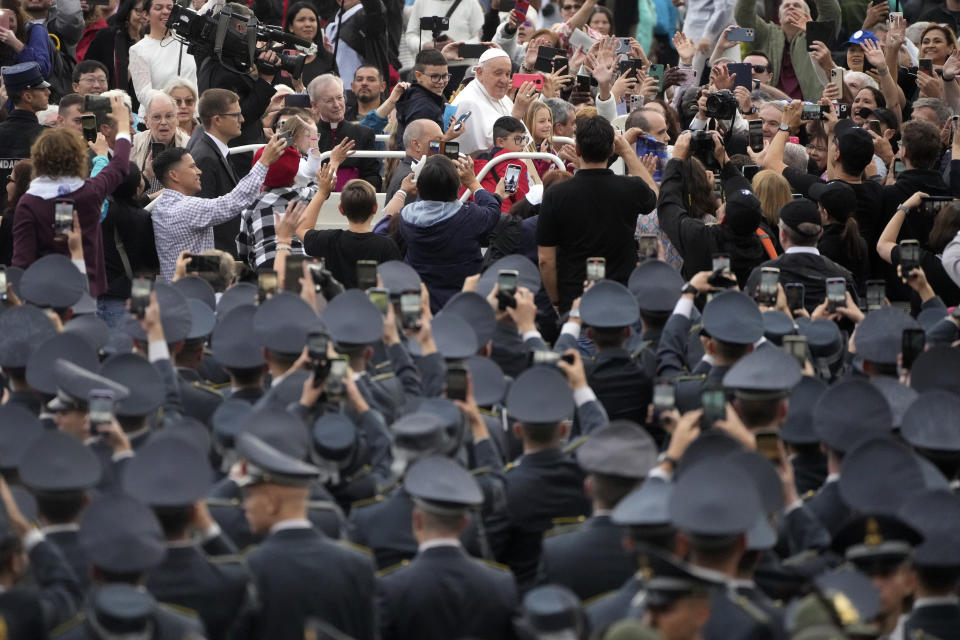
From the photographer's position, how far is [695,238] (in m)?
9.09

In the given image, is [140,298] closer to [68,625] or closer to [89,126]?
[68,625]

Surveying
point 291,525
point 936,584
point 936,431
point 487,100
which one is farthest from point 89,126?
point 936,584

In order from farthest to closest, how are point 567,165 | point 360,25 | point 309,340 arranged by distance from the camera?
point 360,25, point 567,165, point 309,340

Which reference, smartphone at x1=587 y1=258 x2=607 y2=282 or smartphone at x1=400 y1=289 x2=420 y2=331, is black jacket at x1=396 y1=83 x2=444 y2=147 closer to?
smartphone at x1=587 y1=258 x2=607 y2=282

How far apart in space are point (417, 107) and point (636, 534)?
7.16m

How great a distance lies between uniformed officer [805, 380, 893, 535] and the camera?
18.9 ft

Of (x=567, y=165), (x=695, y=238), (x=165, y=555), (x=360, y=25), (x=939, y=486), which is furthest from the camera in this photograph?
(x=360, y=25)

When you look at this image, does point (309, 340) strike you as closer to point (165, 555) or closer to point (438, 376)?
point (438, 376)

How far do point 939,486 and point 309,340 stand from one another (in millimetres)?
2345

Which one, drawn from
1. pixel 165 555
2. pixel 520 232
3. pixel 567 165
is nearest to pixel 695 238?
pixel 520 232

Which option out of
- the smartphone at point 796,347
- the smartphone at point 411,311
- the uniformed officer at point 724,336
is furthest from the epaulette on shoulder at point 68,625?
the smartphone at point 796,347

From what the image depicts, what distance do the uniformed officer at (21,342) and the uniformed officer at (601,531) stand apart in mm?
2537

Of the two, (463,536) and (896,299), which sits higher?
(463,536)

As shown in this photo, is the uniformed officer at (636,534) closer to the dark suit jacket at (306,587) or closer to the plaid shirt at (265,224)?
the dark suit jacket at (306,587)
